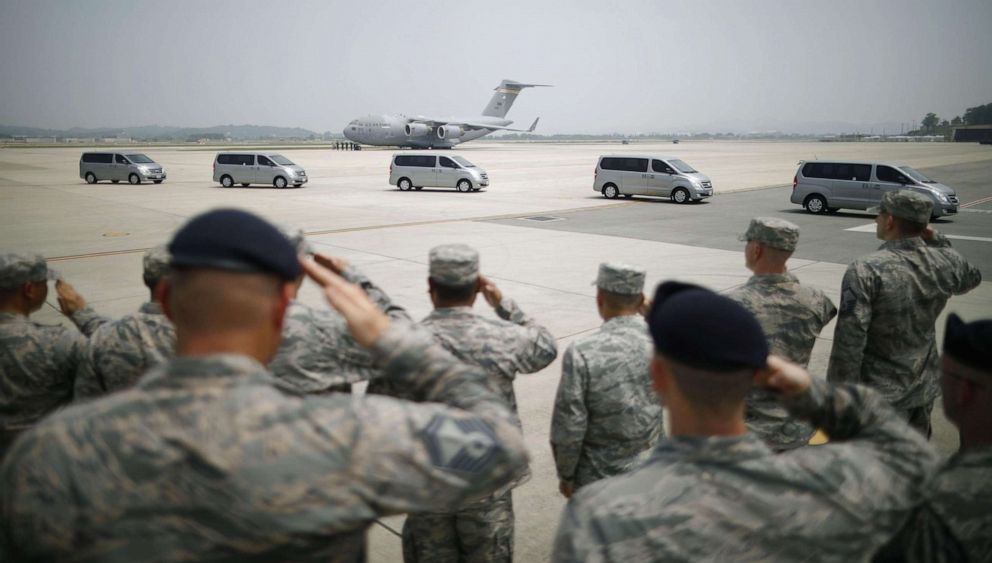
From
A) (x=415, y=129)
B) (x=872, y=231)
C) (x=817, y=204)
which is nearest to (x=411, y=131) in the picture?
(x=415, y=129)

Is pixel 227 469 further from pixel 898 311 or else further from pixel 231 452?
pixel 898 311

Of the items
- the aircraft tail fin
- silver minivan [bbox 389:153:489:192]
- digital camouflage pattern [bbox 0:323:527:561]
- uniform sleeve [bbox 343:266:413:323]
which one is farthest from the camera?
the aircraft tail fin

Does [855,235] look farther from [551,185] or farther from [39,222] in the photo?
[39,222]

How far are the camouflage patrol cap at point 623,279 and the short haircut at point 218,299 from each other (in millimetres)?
2301

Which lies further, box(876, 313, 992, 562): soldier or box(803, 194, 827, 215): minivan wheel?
box(803, 194, 827, 215): minivan wheel

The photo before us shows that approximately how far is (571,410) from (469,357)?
24.4 inches

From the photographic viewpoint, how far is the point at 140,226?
17922 millimetres

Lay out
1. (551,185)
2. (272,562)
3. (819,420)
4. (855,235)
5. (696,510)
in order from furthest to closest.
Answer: (551,185)
(855,235)
(819,420)
(696,510)
(272,562)

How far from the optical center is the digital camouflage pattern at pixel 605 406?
3.45m

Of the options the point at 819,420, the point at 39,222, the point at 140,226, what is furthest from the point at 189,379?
the point at 39,222

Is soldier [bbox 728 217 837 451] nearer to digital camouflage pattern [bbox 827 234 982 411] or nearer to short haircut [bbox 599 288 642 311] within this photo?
digital camouflage pattern [bbox 827 234 982 411]

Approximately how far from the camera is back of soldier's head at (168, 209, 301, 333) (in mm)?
1519

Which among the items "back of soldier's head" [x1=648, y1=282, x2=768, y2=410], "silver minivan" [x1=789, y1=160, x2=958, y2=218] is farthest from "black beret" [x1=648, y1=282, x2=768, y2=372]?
"silver minivan" [x1=789, y1=160, x2=958, y2=218]

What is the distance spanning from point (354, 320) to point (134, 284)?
11246 millimetres
